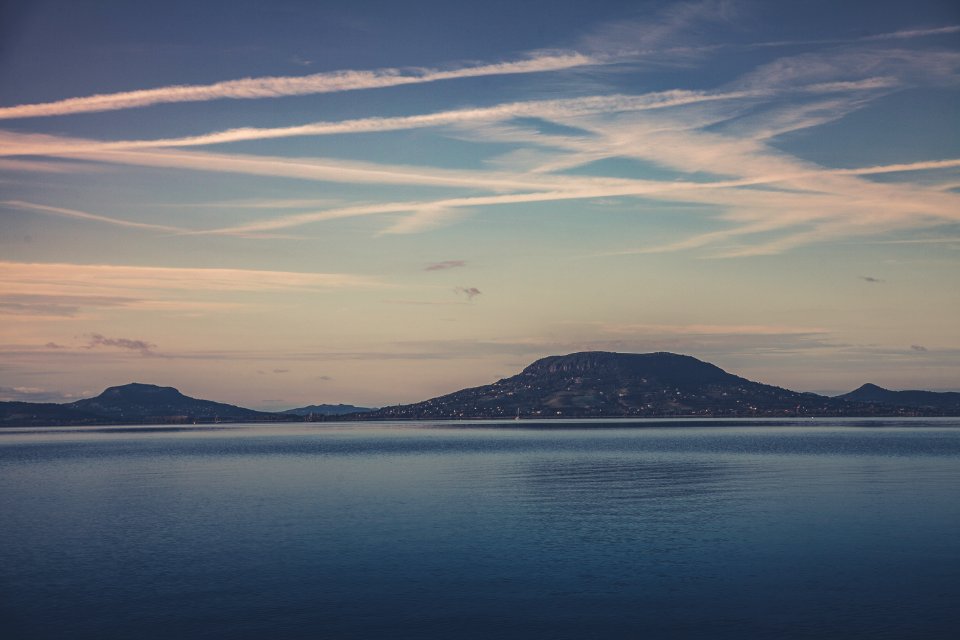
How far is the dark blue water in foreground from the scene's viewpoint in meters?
38.3

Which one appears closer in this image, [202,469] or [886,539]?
[886,539]

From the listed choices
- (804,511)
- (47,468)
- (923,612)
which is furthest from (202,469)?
(923,612)

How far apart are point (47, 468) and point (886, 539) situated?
141011 mm

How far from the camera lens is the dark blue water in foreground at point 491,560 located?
38.3 meters

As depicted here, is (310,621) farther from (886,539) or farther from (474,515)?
(886,539)

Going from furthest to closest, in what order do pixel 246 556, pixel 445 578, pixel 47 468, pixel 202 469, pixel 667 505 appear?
1. pixel 47 468
2. pixel 202 469
3. pixel 667 505
4. pixel 246 556
5. pixel 445 578

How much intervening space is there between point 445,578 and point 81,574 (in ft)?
72.0

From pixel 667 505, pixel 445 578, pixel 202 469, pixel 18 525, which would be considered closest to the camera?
pixel 445 578

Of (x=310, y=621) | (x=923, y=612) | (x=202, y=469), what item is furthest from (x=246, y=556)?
(x=202, y=469)

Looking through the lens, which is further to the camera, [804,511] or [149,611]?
[804,511]

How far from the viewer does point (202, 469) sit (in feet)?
450

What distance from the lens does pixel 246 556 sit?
177 feet

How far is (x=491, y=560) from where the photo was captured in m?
51.2

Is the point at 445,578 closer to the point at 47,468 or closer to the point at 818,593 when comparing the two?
the point at 818,593
